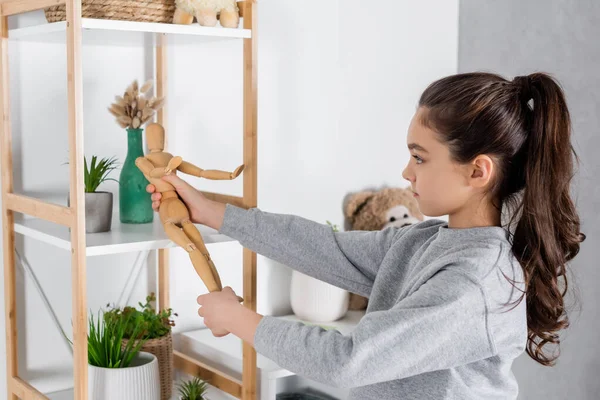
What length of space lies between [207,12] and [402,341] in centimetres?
64

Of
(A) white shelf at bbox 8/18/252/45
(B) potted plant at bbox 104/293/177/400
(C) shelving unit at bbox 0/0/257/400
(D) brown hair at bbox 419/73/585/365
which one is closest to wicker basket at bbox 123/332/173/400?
(B) potted plant at bbox 104/293/177/400

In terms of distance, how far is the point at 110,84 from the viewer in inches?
62.6

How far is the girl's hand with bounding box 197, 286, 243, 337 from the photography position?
1143 mm

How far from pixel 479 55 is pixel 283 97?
666 millimetres

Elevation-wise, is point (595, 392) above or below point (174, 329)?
below

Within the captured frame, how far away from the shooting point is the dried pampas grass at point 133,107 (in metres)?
1.44

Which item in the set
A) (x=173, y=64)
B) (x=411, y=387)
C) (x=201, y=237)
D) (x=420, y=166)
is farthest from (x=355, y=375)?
(x=173, y=64)

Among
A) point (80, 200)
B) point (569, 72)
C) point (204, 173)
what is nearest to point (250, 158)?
point (204, 173)

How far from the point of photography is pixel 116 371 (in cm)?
138

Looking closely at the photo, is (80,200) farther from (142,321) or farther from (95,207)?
(142,321)

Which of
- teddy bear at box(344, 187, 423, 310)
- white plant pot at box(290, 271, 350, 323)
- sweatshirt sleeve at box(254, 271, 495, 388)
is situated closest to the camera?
sweatshirt sleeve at box(254, 271, 495, 388)

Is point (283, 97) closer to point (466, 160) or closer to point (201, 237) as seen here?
point (201, 237)

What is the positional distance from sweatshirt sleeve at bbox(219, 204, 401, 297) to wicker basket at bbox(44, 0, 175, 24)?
0.35 metres

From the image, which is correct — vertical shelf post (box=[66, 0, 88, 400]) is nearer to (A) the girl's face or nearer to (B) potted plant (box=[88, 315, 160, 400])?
(B) potted plant (box=[88, 315, 160, 400])
